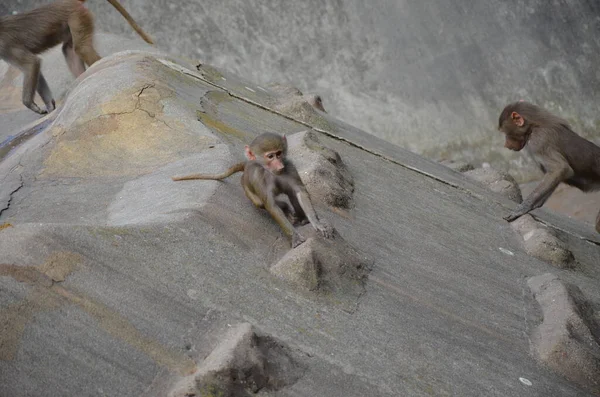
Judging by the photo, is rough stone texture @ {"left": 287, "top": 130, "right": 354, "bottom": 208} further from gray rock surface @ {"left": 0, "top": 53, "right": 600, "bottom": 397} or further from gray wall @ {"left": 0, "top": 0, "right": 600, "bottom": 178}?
gray wall @ {"left": 0, "top": 0, "right": 600, "bottom": 178}

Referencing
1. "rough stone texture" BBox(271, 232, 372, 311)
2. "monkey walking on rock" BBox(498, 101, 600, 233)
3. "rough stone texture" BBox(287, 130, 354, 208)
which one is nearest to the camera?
"rough stone texture" BBox(271, 232, 372, 311)

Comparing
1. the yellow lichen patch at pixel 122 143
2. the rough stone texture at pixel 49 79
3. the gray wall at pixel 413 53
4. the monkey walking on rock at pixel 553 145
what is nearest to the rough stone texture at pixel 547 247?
the monkey walking on rock at pixel 553 145

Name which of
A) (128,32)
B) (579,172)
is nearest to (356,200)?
(579,172)

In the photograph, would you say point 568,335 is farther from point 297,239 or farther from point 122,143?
point 122,143

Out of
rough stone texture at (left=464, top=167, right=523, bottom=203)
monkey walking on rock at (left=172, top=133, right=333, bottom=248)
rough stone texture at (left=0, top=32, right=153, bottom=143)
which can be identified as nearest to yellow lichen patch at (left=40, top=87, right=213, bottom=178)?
monkey walking on rock at (left=172, top=133, right=333, bottom=248)

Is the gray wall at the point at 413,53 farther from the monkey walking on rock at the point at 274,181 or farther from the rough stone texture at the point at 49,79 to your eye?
the monkey walking on rock at the point at 274,181

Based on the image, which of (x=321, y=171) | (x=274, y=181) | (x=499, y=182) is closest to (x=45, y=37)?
(x=321, y=171)
